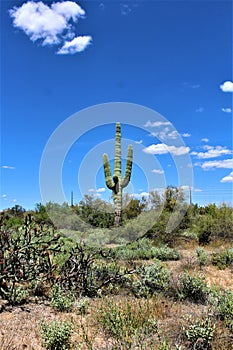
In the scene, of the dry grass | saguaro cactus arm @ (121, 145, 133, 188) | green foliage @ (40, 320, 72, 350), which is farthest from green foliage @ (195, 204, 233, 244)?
green foliage @ (40, 320, 72, 350)

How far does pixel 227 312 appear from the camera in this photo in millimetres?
3830

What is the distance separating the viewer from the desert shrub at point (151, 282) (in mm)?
5127

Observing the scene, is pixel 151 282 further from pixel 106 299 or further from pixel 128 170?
pixel 128 170

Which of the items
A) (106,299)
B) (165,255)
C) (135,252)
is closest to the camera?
(106,299)

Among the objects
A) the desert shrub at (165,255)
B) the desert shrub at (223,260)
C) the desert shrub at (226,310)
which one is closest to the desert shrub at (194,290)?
the desert shrub at (226,310)

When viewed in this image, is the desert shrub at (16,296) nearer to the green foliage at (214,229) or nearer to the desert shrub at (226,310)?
the desert shrub at (226,310)

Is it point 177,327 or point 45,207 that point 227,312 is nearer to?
point 177,327

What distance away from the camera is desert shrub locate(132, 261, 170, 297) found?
5127 millimetres

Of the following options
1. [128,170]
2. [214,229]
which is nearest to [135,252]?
[214,229]

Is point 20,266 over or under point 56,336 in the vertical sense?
over

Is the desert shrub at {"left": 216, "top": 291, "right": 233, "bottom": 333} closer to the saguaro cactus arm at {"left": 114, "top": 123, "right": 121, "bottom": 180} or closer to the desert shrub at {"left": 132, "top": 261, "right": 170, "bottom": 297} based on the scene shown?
the desert shrub at {"left": 132, "top": 261, "right": 170, "bottom": 297}

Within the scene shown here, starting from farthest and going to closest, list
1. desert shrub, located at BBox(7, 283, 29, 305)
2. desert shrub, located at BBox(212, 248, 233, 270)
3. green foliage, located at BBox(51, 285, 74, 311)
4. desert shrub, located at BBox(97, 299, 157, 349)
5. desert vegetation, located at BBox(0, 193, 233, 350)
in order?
desert shrub, located at BBox(212, 248, 233, 270), desert shrub, located at BBox(7, 283, 29, 305), green foliage, located at BBox(51, 285, 74, 311), desert vegetation, located at BBox(0, 193, 233, 350), desert shrub, located at BBox(97, 299, 157, 349)

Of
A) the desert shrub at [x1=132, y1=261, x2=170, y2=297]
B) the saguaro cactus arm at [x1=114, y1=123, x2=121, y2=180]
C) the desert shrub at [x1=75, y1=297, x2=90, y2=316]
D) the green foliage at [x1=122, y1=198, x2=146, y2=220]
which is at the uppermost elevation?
the saguaro cactus arm at [x1=114, y1=123, x2=121, y2=180]

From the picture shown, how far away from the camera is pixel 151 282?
5.23 meters
